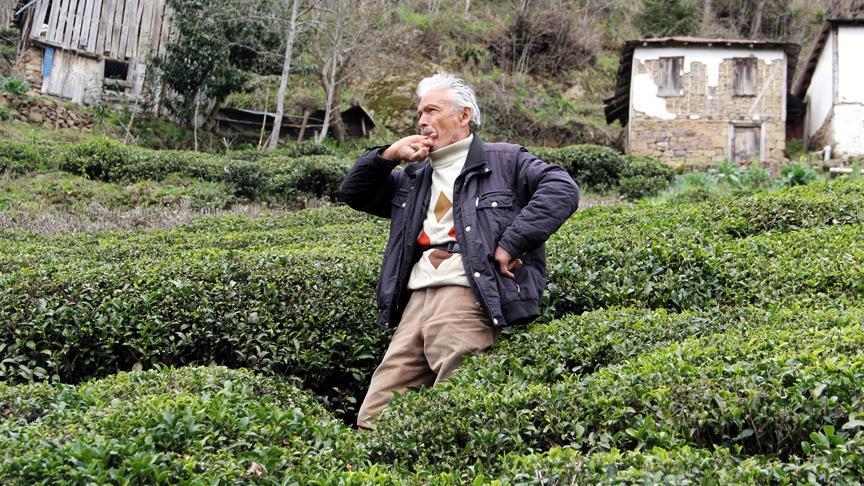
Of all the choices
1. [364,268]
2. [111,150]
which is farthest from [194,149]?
→ [364,268]

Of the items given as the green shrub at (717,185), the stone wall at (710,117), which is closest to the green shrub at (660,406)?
the green shrub at (717,185)

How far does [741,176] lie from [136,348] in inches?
533

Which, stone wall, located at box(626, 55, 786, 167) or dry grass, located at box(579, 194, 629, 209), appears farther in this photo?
stone wall, located at box(626, 55, 786, 167)

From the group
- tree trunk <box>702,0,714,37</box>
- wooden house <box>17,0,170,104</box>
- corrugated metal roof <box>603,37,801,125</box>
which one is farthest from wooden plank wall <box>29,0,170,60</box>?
tree trunk <box>702,0,714,37</box>

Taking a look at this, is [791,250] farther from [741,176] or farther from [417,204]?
[741,176]

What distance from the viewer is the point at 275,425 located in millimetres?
4223

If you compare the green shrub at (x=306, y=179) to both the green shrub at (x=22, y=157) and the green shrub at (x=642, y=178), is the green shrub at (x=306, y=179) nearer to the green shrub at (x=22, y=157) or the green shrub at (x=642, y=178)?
the green shrub at (x=22, y=157)

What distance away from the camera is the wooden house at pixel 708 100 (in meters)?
26.2

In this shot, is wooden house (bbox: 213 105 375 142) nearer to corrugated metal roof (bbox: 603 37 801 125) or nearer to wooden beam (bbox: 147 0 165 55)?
wooden beam (bbox: 147 0 165 55)

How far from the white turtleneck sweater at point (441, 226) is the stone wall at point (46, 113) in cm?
2010

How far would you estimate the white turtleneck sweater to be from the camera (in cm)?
529

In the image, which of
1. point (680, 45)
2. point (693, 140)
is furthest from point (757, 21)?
point (693, 140)

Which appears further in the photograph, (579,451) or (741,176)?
(741,176)

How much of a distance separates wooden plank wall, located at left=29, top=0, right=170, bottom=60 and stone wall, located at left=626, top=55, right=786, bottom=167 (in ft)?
45.4
